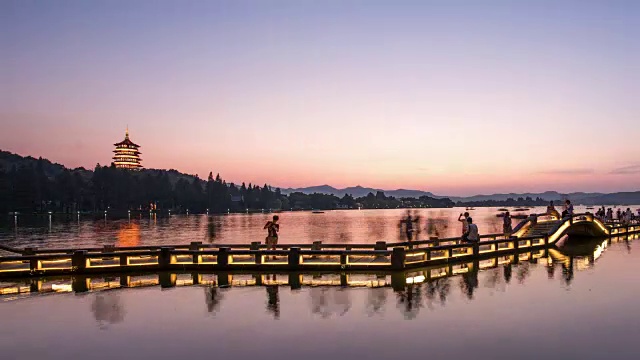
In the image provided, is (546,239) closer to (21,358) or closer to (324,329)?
(324,329)

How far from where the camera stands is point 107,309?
1558 cm

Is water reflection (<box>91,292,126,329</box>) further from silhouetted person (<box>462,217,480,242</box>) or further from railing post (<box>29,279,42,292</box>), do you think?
silhouetted person (<box>462,217,480,242</box>)

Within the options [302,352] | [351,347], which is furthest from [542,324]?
[302,352]

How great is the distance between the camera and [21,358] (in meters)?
10.9

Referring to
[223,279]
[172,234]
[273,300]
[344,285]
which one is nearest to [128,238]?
[172,234]

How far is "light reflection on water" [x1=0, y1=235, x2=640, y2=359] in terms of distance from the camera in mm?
11320

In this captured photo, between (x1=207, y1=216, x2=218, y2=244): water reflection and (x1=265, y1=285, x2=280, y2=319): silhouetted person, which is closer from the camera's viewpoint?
(x1=265, y1=285, x2=280, y2=319): silhouetted person

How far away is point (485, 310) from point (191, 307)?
358 inches

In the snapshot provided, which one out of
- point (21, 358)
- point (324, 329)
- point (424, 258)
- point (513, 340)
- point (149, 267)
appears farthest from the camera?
point (424, 258)

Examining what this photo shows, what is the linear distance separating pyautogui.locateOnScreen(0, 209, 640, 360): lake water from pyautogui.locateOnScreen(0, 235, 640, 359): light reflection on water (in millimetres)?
31

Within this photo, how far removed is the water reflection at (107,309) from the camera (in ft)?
46.2

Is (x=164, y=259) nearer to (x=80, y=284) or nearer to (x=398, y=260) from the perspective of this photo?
(x=80, y=284)

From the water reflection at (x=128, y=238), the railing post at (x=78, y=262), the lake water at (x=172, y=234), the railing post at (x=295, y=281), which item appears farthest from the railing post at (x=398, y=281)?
the water reflection at (x=128, y=238)

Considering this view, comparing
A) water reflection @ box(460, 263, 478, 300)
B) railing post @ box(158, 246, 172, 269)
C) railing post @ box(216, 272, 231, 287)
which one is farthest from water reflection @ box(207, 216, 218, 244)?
water reflection @ box(460, 263, 478, 300)
